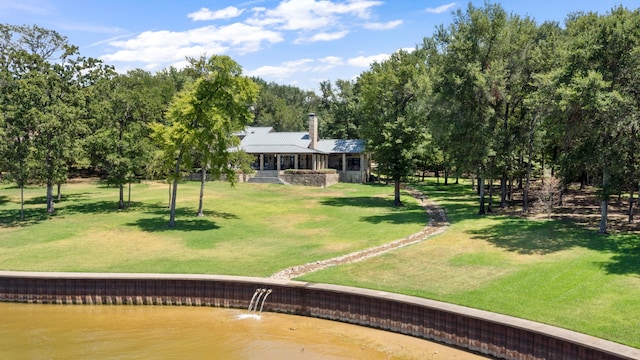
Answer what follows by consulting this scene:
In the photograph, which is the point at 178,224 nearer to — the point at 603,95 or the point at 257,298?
the point at 257,298

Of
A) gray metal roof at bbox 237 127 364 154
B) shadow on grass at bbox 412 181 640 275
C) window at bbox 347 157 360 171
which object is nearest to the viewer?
shadow on grass at bbox 412 181 640 275

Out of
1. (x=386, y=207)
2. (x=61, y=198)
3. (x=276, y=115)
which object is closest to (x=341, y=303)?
(x=386, y=207)

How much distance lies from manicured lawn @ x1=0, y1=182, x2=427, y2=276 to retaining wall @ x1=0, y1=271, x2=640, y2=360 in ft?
5.35

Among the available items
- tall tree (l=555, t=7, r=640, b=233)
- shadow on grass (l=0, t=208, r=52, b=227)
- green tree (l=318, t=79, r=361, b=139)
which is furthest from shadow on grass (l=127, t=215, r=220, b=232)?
green tree (l=318, t=79, r=361, b=139)

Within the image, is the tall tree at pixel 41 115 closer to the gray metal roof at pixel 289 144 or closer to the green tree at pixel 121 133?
the green tree at pixel 121 133

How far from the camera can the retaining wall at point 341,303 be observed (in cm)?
1210

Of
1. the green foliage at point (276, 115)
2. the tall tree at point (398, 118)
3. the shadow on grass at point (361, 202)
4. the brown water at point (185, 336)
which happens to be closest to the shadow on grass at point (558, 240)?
the brown water at point (185, 336)

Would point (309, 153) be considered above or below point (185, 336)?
above

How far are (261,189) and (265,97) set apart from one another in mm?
61589

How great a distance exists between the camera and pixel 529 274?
17719mm

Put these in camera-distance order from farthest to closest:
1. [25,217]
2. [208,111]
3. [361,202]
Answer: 1. [361,202]
2. [25,217]
3. [208,111]

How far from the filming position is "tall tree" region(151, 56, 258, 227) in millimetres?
28766

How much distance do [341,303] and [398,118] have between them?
2514 centimetres

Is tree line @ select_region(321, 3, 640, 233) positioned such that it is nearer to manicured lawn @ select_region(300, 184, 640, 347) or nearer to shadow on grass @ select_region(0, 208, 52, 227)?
manicured lawn @ select_region(300, 184, 640, 347)
